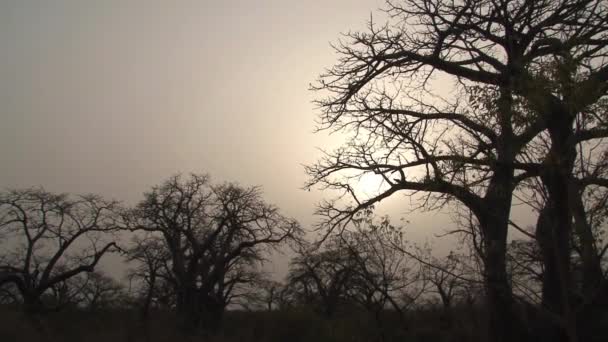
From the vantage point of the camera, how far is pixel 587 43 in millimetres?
6766

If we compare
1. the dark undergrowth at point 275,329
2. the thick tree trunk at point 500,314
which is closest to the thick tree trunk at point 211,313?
the dark undergrowth at point 275,329

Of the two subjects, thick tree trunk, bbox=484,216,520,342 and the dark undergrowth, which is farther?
the dark undergrowth

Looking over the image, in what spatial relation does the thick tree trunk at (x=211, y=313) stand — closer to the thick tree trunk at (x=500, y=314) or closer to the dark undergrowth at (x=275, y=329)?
the dark undergrowth at (x=275, y=329)

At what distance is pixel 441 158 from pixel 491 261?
1.55 metres

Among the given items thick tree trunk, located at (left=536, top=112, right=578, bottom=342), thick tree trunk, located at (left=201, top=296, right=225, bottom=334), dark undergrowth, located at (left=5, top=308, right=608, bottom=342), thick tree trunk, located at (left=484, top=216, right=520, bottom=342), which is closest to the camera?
thick tree trunk, located at (left=536, top=112, right=578, bottom=342)

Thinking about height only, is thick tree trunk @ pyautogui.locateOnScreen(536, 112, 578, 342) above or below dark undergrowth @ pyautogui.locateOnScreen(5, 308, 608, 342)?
above

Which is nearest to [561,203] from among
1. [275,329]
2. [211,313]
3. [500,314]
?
[500,314]

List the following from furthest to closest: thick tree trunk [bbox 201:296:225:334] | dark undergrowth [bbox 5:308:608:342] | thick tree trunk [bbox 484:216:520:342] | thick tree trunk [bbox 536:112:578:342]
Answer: thick tree trunk [bbox 201:296:225:334] → dark undergrowth [bbox 5:308:608:342] → thick tree trunk [bbox 484:216:520:342] → thick tree trunk [bbox 536:112:578:342]

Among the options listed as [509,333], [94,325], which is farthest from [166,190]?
[509,333]

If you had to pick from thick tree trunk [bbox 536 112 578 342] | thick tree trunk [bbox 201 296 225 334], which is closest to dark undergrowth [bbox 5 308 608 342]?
thick tree trunk [bbox 201 296 225 334]

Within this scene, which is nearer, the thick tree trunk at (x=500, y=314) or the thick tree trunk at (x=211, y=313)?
the thick tree trunk at (x=500, y=314)

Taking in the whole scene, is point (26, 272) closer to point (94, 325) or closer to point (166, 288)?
point (94, 325)

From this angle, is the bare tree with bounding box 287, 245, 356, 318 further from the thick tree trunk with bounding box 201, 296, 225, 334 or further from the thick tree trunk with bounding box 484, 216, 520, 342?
the thick tree trunk with bounding box 484, 216, 520, 342

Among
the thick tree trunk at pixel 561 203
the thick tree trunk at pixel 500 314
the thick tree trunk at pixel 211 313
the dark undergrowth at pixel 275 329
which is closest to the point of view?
the thick tree trunk at pixel 561 203
